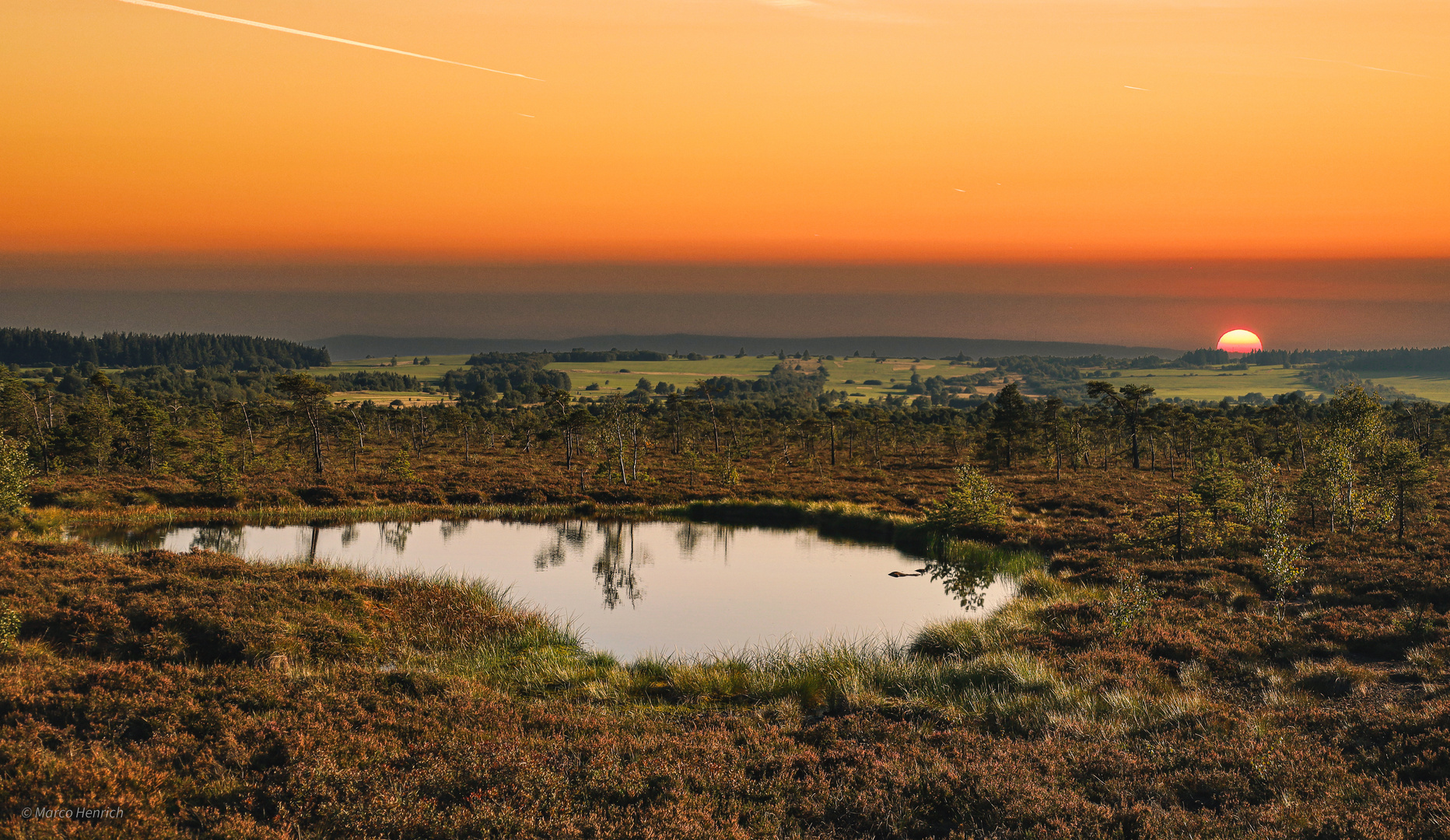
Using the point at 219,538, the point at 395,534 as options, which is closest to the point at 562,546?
the point at 395,534

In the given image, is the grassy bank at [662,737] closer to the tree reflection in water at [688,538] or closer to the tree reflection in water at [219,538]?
the tree reflection in water at [219,538]

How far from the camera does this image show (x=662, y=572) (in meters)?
28.8

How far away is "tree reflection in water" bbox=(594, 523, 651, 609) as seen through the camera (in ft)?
82.4

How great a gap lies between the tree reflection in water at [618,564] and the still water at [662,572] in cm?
9

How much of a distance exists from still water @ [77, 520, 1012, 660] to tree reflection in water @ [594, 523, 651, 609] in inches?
3.5

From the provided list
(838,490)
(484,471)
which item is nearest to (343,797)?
(838,490)

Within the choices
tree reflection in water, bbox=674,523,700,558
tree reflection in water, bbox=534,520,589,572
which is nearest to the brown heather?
tree reflection in water, bbox=534,520,589,572

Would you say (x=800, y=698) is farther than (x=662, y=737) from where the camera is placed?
Yes

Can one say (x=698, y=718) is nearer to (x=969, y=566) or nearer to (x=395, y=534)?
(x=969, y=566)

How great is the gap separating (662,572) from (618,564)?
2490 mm

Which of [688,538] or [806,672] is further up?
[806,672]

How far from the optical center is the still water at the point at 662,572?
68.8 feet

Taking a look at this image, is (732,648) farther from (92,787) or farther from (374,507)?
(374,507)

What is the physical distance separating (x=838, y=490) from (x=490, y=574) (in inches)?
1097
